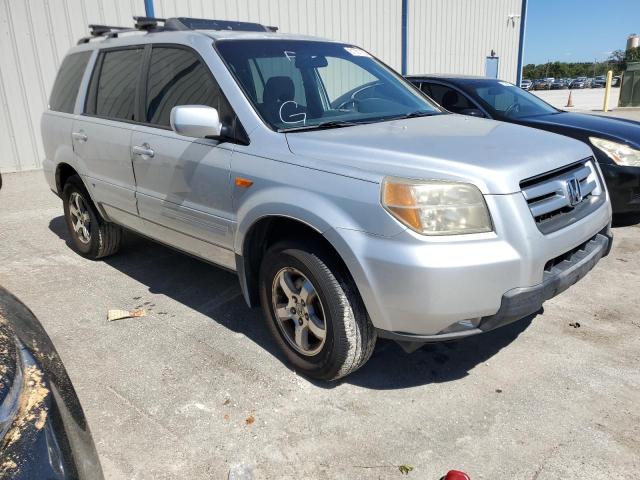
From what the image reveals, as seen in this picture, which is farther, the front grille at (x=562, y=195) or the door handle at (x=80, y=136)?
the door handle at (x=80, y=136)

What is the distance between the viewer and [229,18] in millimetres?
10539

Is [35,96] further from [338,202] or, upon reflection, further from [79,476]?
[79,476]

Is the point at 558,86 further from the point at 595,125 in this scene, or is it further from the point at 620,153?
the point at 620,153

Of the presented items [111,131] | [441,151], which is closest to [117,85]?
[111,131]

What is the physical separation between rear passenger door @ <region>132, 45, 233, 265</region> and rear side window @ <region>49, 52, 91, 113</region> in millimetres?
1265

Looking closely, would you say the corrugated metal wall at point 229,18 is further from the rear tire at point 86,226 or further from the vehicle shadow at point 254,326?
the vehicle shadow at point 254,326

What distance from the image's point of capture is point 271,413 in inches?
105

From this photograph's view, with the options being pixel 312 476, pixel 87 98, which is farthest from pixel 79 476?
pixel 87 98

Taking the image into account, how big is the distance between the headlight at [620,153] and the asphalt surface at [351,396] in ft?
4.13

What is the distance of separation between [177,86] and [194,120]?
0.78 metres

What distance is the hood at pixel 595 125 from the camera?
5.04 meters

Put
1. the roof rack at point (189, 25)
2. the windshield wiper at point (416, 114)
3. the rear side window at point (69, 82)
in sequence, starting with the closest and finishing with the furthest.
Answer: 1. the windshield wiper at point (416, 114)
2. the roof rack at point (189, 25)
3. the rear side window at point (69, 82)

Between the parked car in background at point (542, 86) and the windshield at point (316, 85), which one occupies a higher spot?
the windshield at point (316, 85)

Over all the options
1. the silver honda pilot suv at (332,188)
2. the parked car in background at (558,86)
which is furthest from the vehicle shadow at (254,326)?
the parked car in background at (558,86)
